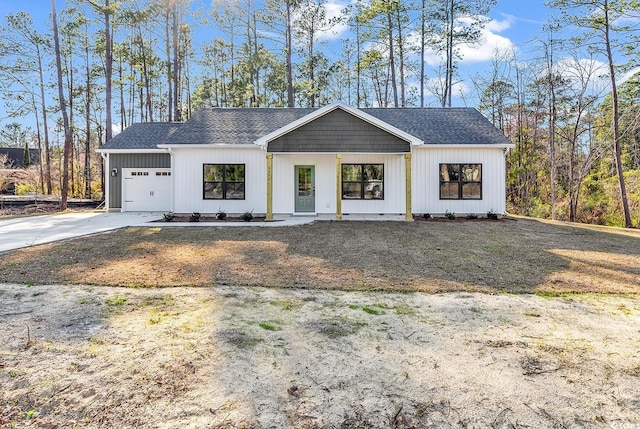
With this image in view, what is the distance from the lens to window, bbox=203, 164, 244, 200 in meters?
14.0

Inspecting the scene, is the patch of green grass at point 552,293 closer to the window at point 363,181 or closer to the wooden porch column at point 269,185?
the wooden porch column at point 269,185

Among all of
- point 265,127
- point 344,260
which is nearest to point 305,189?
point 265,127

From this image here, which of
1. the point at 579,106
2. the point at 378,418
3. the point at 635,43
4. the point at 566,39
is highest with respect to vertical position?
the point at 566,39

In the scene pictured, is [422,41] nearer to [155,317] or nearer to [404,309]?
[404,309]

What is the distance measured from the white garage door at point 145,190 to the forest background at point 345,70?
4542 mm

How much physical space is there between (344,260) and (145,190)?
39.3 feet

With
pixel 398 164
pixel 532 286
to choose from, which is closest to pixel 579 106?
pixel 398 164

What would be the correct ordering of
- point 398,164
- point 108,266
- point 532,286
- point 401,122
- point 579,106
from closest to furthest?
point 532,286 → point 108,266 → point 398,164 → point 401,122 → point 579,106

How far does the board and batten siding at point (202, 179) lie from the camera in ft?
45.7

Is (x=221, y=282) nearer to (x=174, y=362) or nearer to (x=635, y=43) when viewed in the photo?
(x=174, y=362)

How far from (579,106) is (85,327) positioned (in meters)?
21.9

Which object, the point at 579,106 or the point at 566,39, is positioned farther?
the point at 579,106

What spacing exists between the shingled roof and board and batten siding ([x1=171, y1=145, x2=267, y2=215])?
0.42m

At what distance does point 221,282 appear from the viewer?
5.20 m
